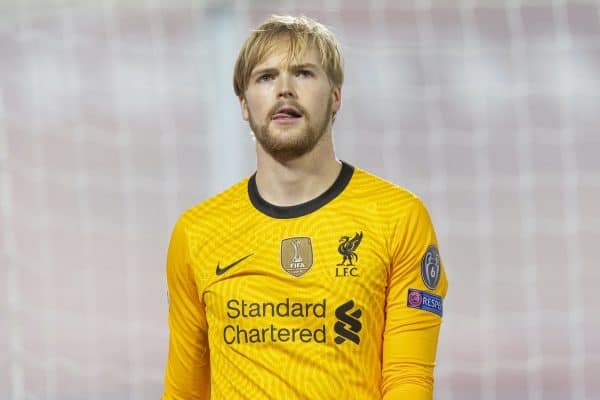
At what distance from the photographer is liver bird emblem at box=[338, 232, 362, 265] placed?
2.39 meters

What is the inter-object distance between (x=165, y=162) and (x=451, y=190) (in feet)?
6.17

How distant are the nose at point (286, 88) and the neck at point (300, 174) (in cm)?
13

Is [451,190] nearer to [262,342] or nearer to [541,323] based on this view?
[541,323]

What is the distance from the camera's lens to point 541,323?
6.71 m

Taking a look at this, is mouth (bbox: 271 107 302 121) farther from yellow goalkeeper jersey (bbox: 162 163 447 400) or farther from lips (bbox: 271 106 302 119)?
yellow goalkeeper jersey (bbox: 162 163 447 400)

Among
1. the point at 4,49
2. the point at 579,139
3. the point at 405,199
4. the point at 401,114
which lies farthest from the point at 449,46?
the point at 405,199

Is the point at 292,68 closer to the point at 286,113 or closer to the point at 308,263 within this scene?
the point at 286,113

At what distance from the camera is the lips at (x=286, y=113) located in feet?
7.84

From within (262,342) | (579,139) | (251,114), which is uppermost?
(579,139)

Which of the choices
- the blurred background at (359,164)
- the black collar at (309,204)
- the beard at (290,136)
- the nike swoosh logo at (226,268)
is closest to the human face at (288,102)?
the beard at (290,136)

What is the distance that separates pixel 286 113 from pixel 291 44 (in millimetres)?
155

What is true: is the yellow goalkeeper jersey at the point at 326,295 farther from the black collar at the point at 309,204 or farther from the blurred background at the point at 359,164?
the blurred background at the point at 359,164

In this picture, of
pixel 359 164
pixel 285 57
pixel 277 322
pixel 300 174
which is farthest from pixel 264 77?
pixel 359 164

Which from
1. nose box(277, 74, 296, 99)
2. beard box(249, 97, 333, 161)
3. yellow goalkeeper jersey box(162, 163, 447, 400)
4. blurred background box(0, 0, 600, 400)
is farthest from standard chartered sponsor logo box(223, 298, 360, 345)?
blurred background box(0, 0, 600, 400)
